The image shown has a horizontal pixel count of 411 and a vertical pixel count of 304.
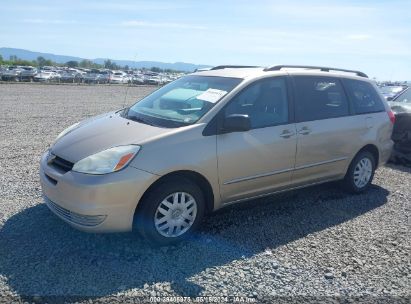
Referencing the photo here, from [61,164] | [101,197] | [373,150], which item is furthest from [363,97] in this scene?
[61,164]

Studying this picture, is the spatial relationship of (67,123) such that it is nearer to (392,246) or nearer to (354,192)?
(354,192)

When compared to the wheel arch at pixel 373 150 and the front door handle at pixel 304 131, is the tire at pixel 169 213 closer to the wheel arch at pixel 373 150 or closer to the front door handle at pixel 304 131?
the front door handle at pixel 304 131

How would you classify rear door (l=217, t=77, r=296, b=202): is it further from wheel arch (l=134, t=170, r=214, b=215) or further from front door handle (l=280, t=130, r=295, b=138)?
wheel arch (l=134, t=170, r=214, b=215)

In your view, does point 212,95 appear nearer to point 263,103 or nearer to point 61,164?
point 263,103

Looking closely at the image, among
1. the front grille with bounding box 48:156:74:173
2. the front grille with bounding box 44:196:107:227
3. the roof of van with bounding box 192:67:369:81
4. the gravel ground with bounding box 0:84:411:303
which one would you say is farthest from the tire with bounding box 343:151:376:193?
the front grille with bounding box 48:156:74:173

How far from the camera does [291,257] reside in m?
3.99

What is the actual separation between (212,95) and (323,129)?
1626mm

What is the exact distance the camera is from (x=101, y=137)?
412cm

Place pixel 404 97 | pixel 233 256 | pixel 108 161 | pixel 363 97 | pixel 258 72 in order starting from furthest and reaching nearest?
pixel 404 97 → pixel 363 97 → pixel 258 72 → pixel 233 256 → pixel 108 161

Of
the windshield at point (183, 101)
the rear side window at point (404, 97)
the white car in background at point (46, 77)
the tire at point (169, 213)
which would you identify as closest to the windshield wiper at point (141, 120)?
the windshield at point (183, 101)

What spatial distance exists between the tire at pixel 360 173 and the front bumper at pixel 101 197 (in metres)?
3.31

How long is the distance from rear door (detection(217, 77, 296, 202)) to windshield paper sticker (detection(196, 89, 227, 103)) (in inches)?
6.0

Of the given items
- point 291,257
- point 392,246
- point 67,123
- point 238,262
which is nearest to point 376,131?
point 392,246

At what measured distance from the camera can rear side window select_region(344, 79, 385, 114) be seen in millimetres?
5722
